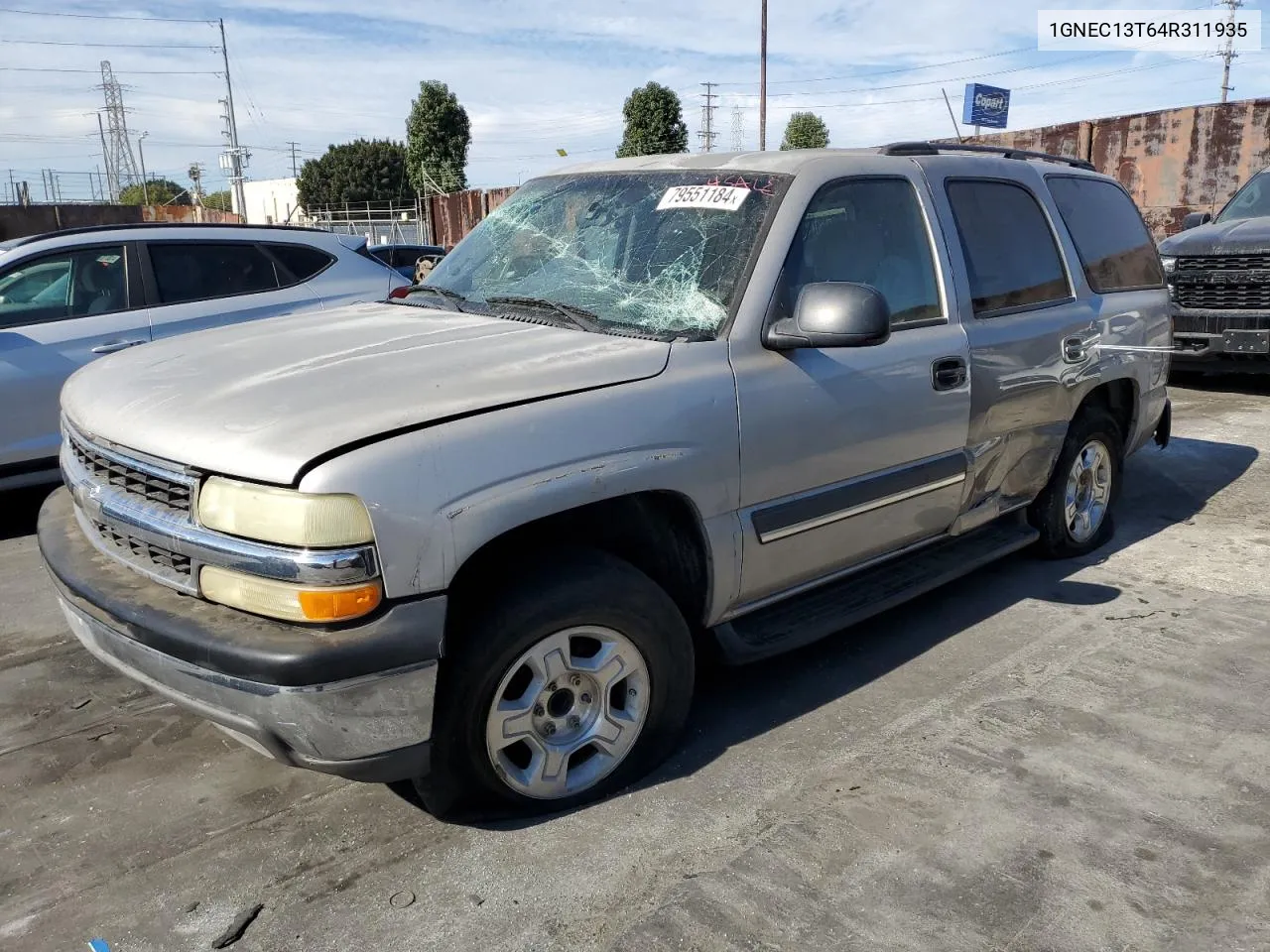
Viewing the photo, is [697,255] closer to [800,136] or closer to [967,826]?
[967,826]

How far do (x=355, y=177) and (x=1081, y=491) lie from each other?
72943mm

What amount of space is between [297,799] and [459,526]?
1.14 metres

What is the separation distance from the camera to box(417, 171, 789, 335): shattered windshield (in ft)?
10.4

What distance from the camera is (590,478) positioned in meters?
2.61

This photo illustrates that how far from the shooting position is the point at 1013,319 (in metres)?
4.04

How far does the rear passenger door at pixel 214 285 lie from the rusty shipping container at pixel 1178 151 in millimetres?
12330

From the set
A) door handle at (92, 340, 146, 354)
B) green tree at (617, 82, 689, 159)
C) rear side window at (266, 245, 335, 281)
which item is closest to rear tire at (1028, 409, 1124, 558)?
rear side window at (266, 245, 335, 281)

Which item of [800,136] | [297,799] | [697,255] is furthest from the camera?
[800,136]

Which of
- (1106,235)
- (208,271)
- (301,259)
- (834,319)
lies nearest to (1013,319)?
(1106,235)

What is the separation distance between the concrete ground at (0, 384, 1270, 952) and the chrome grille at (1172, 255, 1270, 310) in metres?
5.97

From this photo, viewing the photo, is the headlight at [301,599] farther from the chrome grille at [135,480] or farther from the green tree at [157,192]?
the green tree at [157,192]

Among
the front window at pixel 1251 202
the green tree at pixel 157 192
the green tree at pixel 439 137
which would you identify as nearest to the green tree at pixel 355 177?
the green tree at pixel 439 137

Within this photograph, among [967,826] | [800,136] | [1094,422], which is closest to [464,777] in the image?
[967,826]

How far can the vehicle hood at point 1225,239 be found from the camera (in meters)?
8.78
